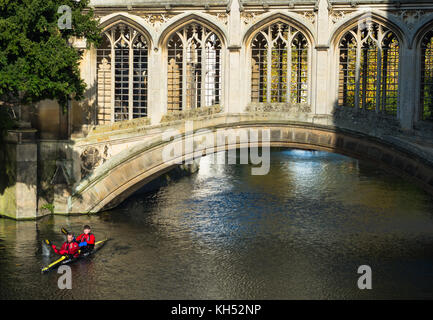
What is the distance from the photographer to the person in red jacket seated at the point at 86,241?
2561 centimetres

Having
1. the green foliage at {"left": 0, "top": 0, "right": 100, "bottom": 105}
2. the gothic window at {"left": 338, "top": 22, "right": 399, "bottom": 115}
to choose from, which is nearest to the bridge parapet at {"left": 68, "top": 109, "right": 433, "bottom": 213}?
the gothic window at {"left": 338, "top": 22, "right": 399, "bottom": 115}

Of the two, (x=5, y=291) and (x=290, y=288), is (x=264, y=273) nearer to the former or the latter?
(x=290, y=288)

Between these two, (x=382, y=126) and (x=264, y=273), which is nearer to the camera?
(x=264, y=273)

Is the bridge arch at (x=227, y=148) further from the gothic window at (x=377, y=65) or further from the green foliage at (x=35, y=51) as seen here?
the green foliage at (x=35, y=51)

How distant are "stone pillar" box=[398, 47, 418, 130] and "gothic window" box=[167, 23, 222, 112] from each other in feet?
23.8

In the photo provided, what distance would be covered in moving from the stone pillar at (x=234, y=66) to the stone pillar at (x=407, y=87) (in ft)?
20.2

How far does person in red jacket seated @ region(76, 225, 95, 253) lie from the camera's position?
2561 centimetres

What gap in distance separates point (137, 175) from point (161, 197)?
6212 mm

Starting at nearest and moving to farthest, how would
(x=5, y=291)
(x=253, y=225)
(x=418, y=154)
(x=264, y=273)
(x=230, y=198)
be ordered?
(x=5, y=291) → (x=264, y=273) → (x=418, y=154) → (x=253, y=225) → (x=230, y=198)

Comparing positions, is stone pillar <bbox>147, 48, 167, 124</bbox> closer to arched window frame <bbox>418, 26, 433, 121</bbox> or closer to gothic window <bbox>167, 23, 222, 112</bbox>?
gothic window <bbox>167, 23, 222, 112</bbox>

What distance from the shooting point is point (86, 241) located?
25.8 meters

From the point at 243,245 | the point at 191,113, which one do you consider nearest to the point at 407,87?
the point at 243,245
